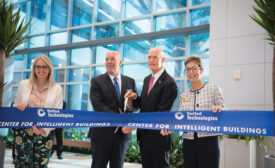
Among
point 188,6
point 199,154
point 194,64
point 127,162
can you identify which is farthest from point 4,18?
point 188,6

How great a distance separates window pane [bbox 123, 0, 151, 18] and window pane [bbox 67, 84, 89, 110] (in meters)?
3.06

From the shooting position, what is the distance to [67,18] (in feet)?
32.7

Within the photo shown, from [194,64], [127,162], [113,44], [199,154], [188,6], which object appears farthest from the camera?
[113,44]

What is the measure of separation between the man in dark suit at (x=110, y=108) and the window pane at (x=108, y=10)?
647 cm

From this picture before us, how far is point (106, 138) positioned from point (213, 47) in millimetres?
3802

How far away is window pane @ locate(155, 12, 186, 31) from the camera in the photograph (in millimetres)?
7609

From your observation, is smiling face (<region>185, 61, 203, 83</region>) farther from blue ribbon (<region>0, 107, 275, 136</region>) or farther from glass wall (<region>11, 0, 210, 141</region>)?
glass wall (<region>11, 0, 210, 141</region>)

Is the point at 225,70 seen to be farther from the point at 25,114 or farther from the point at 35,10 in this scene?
the point at 35,10

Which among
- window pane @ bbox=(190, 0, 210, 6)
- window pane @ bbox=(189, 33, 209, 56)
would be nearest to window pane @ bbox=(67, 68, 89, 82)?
window pane @ bbox=(189, 33, 209, 56)

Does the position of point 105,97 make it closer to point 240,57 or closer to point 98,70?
point 240,57

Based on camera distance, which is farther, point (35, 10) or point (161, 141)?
point (35, 10)

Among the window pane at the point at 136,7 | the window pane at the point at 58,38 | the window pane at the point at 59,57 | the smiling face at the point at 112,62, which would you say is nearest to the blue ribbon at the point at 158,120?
the smiling face at the point at 112,62

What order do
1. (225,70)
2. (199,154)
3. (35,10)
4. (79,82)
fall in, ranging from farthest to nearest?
(35,10) → (79,82) → (225,70) → (199,154)

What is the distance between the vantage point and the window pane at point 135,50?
26.8ft
